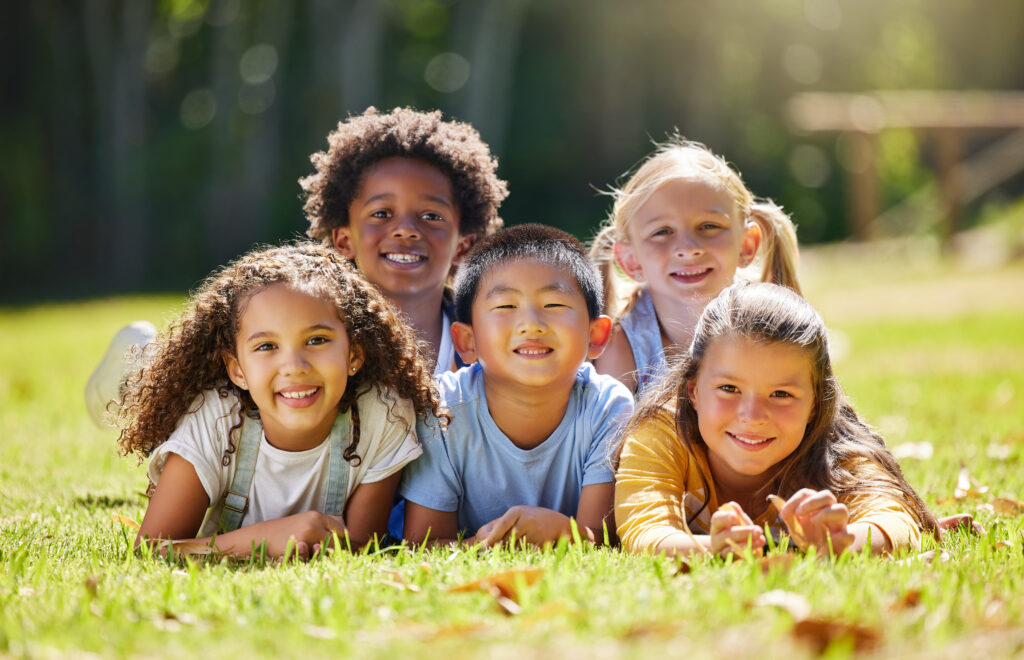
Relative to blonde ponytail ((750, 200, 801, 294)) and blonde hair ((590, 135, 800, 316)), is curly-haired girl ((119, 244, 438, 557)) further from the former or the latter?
blonde ponytail ((750, 200, 801, 294))

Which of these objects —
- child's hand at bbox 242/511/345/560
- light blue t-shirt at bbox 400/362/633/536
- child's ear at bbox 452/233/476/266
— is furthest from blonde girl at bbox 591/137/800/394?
child's hand at bbox 242/511/345/560

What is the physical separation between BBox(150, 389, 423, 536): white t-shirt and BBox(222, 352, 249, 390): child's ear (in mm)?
105

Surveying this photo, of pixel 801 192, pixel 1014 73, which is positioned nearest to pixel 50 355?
pixel 801 192

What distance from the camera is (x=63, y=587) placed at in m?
2.74

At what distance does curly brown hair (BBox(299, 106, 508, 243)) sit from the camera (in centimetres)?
479

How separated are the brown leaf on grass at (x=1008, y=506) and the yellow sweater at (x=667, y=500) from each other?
87 cm

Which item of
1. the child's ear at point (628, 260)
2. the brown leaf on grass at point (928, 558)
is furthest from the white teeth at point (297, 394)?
the brown leaf on grass at point (928, 558)

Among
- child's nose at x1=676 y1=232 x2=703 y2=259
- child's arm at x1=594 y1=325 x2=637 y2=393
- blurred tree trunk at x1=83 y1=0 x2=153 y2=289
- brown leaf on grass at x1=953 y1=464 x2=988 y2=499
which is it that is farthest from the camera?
blurred tree trunk at x1=83 y1=0 x2=153 y2=289

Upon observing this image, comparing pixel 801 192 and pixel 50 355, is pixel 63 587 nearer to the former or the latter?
pixel 50 355

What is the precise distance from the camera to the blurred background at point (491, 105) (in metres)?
22.1

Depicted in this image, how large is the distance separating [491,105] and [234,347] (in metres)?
22.7

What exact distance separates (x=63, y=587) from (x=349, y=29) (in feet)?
70.4

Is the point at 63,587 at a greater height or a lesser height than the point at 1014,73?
lesser

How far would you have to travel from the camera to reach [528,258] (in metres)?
3.64
